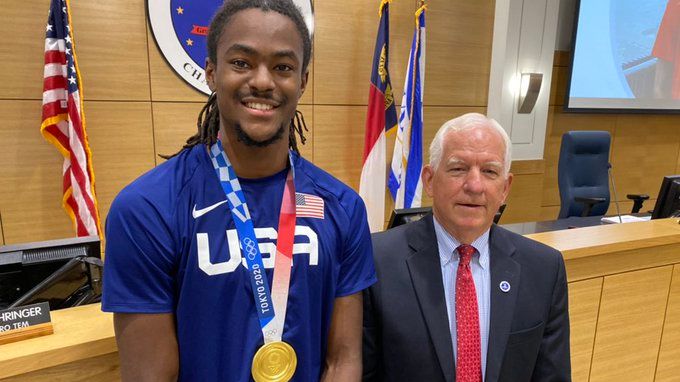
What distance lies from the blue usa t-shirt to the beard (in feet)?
0.31

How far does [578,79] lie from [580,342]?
3971mm

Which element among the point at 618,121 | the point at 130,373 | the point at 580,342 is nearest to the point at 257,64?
the point at 130,373

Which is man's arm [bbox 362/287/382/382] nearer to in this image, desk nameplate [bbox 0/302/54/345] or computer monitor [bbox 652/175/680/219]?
desk nameplate [bbox 0/302/54/345]

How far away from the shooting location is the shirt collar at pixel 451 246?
1.31 m

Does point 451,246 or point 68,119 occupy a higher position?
point 68,119

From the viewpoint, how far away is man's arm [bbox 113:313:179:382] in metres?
0.84

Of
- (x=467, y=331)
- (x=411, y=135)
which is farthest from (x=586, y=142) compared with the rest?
(x=467, y=331)

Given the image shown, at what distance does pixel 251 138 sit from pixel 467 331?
2.60ft

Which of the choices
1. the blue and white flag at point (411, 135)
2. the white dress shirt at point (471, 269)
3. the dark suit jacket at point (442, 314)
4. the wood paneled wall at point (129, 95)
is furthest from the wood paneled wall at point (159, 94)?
the white dress shirt at point (471, 269)

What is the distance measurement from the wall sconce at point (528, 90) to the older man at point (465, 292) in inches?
151

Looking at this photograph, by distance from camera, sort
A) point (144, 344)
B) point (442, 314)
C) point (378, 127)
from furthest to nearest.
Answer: point (378, 127), point (442, 314), point (144, 344)

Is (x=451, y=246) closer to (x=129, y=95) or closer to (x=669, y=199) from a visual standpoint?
(x=669, y=199)

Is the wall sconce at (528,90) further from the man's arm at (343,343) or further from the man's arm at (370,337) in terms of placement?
the man's arm at (343,343)

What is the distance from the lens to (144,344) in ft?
2.78
